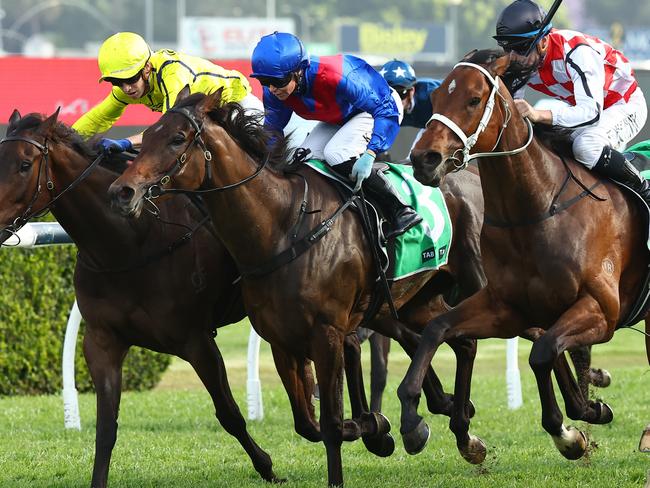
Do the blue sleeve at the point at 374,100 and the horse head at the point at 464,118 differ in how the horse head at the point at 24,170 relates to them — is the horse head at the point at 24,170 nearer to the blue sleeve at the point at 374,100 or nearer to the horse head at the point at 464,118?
the blue sleeve at the point at 374,100

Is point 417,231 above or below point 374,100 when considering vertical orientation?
below

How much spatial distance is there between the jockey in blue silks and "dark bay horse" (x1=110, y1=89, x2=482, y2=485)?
24 centimetres

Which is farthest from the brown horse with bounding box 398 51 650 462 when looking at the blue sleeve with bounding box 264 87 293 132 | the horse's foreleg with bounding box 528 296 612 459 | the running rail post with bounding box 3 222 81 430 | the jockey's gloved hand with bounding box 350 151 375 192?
the running rail post with bounding box 3 222 81 430

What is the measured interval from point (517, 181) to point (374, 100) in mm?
1058

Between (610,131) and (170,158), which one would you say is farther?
(610,131)

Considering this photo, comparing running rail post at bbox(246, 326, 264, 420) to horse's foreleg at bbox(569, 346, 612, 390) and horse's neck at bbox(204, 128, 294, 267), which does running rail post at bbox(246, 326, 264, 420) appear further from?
horse's neck at bbox(204, 128, 294, 267)

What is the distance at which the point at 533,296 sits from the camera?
4.92 m

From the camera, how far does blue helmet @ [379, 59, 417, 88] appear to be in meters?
7.71

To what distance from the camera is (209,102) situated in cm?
505

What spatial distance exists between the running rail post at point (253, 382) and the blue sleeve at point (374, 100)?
2161 mm

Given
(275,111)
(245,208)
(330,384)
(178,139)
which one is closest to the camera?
(178,139)

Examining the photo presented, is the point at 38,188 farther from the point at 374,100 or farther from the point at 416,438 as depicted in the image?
the point at 416,438

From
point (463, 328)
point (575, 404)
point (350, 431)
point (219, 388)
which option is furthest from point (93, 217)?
point (575, 404)

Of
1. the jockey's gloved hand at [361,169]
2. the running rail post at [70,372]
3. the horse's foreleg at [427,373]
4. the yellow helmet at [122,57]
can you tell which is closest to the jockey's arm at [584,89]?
the jockey's gloved hand at [361,169]
